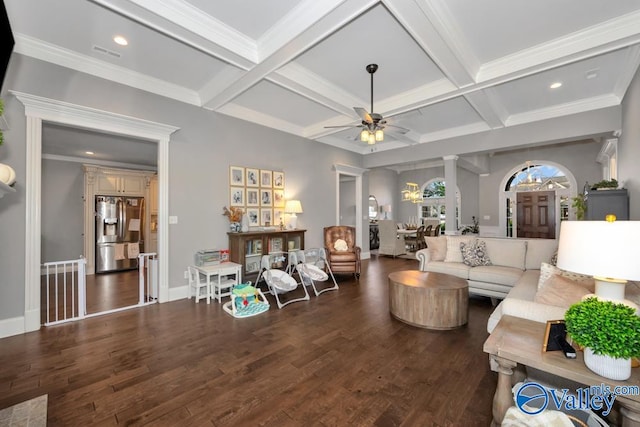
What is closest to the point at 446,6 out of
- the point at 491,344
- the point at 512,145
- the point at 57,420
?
the point at 491,344

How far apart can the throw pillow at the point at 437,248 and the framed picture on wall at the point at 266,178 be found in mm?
3067

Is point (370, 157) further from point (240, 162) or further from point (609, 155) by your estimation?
point (609, 155)

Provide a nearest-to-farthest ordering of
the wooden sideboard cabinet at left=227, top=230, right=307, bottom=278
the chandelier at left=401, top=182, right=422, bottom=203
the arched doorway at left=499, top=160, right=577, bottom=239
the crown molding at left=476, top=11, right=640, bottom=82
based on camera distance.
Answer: the crown molding at left=476, top=11, right=640, bottom=82 < the wooden sideboard cabinet at left=227, top=230, right=307, bottom=278 < the arched doorway at left=499, top=160, right=577, bottom=239 < the chandelier at left=401, top=182, right=422, bottom=203

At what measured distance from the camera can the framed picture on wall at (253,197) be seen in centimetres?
507

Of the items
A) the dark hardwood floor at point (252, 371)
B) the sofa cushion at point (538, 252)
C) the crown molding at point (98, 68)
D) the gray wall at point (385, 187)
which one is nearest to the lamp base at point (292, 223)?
the dark hardwood floor at point (252, 371)

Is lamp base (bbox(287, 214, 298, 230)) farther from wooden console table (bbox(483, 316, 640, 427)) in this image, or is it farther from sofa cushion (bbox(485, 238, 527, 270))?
wooden console table (bbox(483, 316, 640, 427))

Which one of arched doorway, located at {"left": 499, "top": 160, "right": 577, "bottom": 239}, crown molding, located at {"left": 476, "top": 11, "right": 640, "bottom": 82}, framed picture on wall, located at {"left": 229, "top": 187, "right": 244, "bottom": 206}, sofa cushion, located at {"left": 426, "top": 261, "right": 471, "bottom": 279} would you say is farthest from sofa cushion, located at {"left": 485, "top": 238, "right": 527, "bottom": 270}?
arched doorway, located at {"left": 499, "top": 160, "right": 577, "bottom": 239}

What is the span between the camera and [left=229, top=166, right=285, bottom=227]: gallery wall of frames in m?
4.90

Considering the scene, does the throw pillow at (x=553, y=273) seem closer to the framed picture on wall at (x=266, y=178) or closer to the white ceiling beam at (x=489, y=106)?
the white ceiling beam at (x=489, y=106)

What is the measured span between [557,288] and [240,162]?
181 inches

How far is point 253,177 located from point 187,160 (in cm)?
119

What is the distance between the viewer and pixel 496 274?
381 cm

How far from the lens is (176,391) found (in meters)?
2.03

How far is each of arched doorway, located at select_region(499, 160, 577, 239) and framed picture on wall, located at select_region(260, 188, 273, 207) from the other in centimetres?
714
